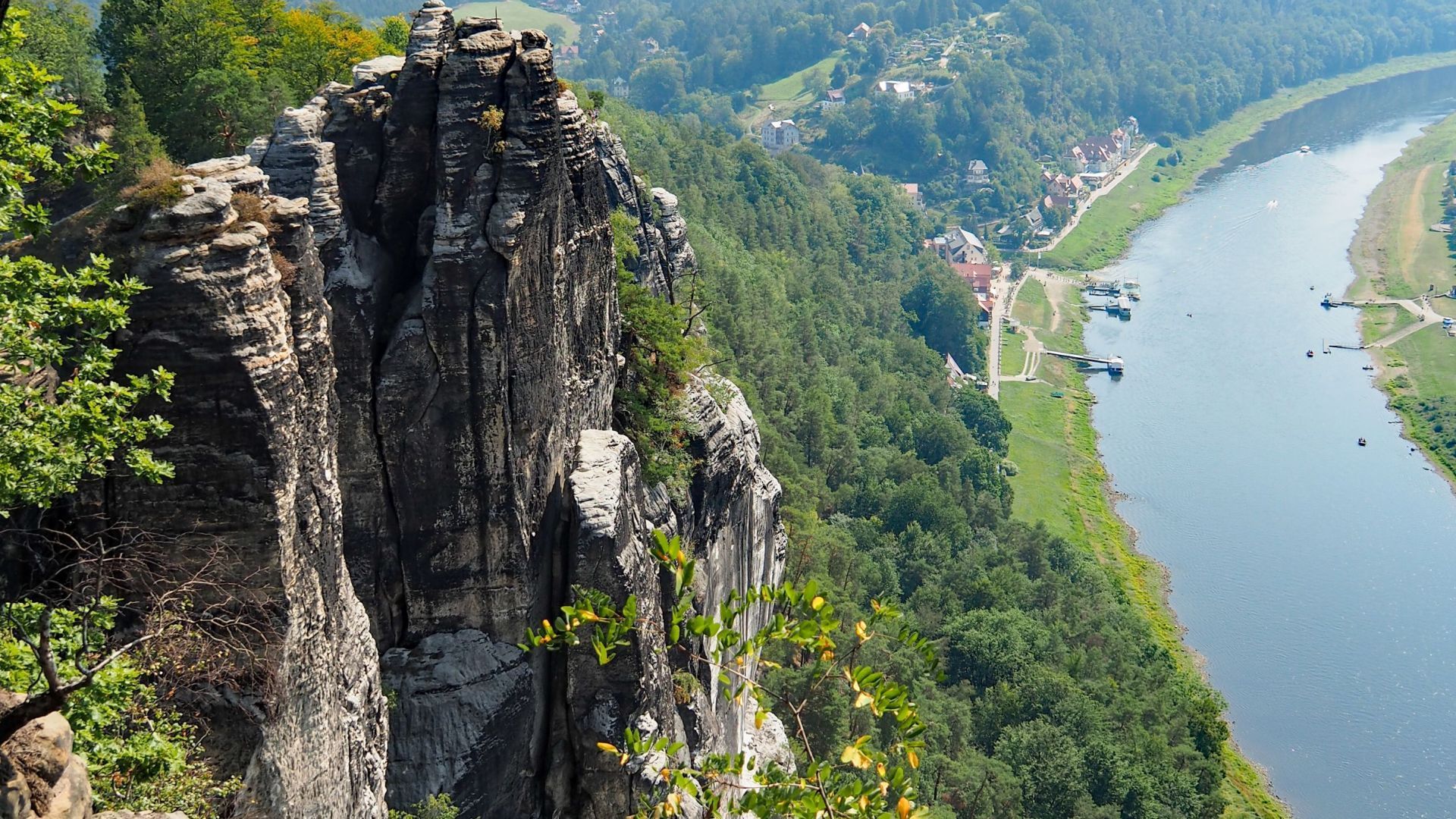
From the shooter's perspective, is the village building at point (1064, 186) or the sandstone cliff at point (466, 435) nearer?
the sandstone cliff at point (466, 435)

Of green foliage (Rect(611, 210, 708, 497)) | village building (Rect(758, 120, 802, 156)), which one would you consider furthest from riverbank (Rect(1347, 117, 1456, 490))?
green foliage (Rect(611, 210, 708, 497))

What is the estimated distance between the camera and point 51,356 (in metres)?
12.7

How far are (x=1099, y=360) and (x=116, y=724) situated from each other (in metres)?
105

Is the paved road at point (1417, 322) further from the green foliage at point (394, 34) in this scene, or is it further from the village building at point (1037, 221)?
the green foliage at point (394, 34)

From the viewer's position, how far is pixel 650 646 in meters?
24.2

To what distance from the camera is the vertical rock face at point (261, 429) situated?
13.6m

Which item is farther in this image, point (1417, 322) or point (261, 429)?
point (1417, 322)

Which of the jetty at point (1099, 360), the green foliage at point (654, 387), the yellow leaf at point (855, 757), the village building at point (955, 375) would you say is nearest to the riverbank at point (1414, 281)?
the jetty at point (1099, 360)

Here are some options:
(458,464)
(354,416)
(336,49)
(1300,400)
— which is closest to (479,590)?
(458,464)

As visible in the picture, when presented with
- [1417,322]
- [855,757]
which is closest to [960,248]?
[1417,322]

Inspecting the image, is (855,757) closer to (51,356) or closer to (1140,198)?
(51,356)

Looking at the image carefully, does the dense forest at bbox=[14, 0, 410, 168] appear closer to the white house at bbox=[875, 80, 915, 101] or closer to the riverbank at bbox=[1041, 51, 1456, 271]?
the riverbank at bbox=[1041, 51, 1456, 271]

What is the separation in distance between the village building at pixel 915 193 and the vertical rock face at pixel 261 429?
5715 inches

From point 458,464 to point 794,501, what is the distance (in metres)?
47.6
